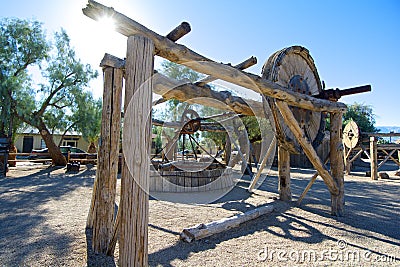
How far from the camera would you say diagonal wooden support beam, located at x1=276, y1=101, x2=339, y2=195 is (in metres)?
3.50

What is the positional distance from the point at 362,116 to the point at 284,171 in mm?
21410

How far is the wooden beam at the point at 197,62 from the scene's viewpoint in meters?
1.77

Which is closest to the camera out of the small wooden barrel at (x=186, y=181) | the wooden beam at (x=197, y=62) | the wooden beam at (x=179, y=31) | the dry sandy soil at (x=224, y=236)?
the wooden beam at (x=197, y=62)

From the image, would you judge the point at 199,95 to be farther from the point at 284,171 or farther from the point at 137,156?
the point at 284,171

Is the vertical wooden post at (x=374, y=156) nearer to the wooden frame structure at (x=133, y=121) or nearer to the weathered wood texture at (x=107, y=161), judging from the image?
the wooden frame structure at (x=133, y=121)

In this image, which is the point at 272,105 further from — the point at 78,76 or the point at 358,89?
the point at 78,76

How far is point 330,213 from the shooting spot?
4.33 meters

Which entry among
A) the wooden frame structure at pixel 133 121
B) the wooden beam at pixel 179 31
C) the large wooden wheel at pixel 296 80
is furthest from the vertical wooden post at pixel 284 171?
the wooden beam at pixel 179 31

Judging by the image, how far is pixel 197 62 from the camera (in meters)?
2.44

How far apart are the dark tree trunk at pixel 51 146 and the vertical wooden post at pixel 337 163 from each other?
1238 centimetres

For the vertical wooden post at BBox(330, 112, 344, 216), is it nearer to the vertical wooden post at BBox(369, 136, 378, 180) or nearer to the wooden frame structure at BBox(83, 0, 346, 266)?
the wooden frame structure at BBox(83, 0, 346, 266)

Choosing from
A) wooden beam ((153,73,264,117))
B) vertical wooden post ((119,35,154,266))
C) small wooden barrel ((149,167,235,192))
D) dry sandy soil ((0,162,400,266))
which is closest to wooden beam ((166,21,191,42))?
vertical wooden post ((119,35,154,266))

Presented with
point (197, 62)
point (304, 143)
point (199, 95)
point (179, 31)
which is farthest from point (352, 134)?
point (179, 31)

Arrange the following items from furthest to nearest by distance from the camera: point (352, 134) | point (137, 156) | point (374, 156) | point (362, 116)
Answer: point (362, 116) → point (352, 134) → point (374, 156) → point (137, 156)
